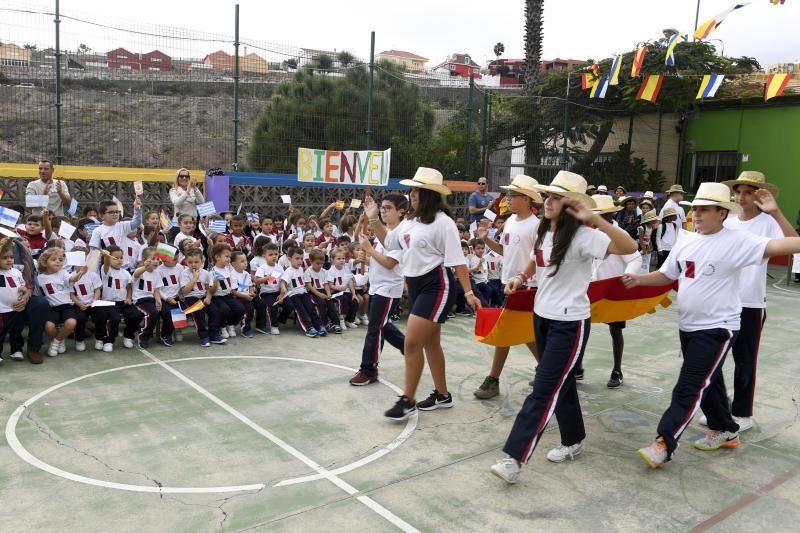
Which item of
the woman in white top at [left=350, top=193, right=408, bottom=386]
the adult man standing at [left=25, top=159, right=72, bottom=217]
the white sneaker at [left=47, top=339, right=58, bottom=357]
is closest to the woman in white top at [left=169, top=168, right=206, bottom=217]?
the adult man standing at [left=25, top=159, right=72, bottom=217]

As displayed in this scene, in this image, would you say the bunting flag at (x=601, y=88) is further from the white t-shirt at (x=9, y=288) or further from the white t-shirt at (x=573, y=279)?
the white t-shirt at (x=9, y=288)

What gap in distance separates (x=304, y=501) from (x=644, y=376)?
4.24 m

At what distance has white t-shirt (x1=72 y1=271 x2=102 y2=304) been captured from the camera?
7.27 meters

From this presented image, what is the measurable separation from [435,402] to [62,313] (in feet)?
14.2

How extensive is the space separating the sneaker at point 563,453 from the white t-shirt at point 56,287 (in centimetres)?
546

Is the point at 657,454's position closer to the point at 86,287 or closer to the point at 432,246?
the point at 432,246

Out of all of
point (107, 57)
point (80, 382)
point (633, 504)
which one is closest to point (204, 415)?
point (80, 382)

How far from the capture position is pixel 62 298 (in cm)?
715

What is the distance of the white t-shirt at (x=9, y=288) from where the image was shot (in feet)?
21.8

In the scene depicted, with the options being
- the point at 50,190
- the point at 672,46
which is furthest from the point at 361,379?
the point at 672,46

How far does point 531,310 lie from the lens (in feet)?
16.6

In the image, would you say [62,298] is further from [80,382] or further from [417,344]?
[417,344]

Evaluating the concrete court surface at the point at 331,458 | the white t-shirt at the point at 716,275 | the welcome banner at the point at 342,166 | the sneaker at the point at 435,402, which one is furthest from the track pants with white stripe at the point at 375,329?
the welcome banner at the point at 342,166

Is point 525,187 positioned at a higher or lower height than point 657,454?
higher
